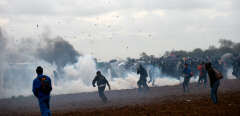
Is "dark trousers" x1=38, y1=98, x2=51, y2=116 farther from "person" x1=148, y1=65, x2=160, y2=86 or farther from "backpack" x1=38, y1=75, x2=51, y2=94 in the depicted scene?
"person" x1=148, y1=65, x2=160, y2=86

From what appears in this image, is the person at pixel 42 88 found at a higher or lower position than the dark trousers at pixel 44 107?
higher

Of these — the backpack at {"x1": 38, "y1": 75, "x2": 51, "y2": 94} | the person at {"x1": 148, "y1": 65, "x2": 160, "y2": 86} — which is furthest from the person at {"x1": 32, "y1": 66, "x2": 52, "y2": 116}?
the person at {"x1": 148, "y1": 65, "x2": 160, "y2": 86}

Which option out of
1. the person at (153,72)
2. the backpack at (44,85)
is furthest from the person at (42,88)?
the person at (153,72)

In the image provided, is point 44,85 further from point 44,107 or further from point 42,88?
point 44,107

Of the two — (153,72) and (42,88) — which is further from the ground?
(42,88)

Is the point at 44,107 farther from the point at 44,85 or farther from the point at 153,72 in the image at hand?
the point at 153,72

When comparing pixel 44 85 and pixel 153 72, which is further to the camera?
pixel 153 72

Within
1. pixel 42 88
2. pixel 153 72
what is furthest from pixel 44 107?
pixel 153 72

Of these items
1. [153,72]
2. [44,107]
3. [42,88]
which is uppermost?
[42,88]

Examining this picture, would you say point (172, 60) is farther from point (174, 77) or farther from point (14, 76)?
point (14, 76)

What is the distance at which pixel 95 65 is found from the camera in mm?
41281

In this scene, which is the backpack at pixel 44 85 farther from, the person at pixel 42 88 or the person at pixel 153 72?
the person at pixel 153 72

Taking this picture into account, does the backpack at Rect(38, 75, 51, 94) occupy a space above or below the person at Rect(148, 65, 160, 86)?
above

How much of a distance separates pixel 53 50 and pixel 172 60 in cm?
1901
